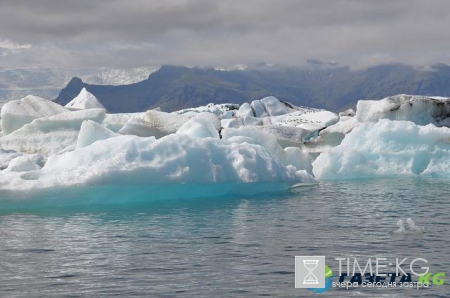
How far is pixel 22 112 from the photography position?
1657 inches

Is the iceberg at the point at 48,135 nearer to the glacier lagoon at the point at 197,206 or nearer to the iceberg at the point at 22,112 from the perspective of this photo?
the glacier lagoon at the point at 197,206

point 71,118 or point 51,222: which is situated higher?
point 71,118

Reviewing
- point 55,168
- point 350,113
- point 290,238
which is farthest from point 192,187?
point 350,113

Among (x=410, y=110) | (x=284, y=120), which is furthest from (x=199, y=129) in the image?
(x=284, y=120)

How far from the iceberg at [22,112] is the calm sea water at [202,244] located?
21304mm

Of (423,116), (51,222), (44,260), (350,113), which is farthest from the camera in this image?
(350,113)

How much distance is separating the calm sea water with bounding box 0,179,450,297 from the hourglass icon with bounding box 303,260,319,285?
0.28m

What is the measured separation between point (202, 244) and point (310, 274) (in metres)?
3.64

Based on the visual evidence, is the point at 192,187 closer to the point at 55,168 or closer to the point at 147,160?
the point at 147,160

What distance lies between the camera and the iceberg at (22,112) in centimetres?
4188

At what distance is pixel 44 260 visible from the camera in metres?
13.3

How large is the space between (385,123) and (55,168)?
2286cm

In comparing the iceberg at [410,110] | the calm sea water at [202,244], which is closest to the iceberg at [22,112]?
the calm sea water at [202,244]

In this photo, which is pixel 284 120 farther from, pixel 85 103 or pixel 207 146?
pixel 207 146
